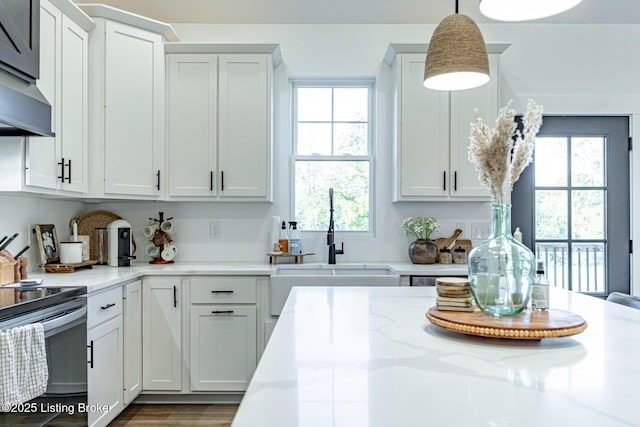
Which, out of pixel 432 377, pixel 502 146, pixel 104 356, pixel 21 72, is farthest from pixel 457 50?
pixel 104 356

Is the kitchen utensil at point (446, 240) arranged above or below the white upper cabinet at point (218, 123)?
below

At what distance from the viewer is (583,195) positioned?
3.58m

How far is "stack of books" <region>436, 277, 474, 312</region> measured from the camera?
1312 millimetres

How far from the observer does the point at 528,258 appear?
1222 mm

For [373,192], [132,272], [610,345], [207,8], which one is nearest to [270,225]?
[373,192]

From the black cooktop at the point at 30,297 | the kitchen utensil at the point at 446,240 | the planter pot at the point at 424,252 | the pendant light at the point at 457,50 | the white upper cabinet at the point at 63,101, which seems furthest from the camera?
the kitchen utensil at the point at 446,240

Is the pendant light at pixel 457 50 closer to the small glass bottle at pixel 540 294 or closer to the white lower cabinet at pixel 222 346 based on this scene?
the small glass bottle at pixel 540 294

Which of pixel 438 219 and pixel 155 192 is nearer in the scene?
pixel 155 192

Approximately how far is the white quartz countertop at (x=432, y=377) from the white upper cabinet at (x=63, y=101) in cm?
180

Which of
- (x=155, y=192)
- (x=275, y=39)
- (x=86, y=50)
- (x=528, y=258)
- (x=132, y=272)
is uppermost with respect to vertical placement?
(x=275, y=39)

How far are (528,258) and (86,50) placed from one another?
285 cm

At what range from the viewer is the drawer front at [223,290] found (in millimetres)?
2939

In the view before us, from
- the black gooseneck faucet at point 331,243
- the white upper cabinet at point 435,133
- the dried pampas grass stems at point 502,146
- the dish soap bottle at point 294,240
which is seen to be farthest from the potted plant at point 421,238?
the dried pampas grass stems at point 502,146

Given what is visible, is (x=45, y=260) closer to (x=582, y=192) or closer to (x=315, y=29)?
(x=315, y=29)
